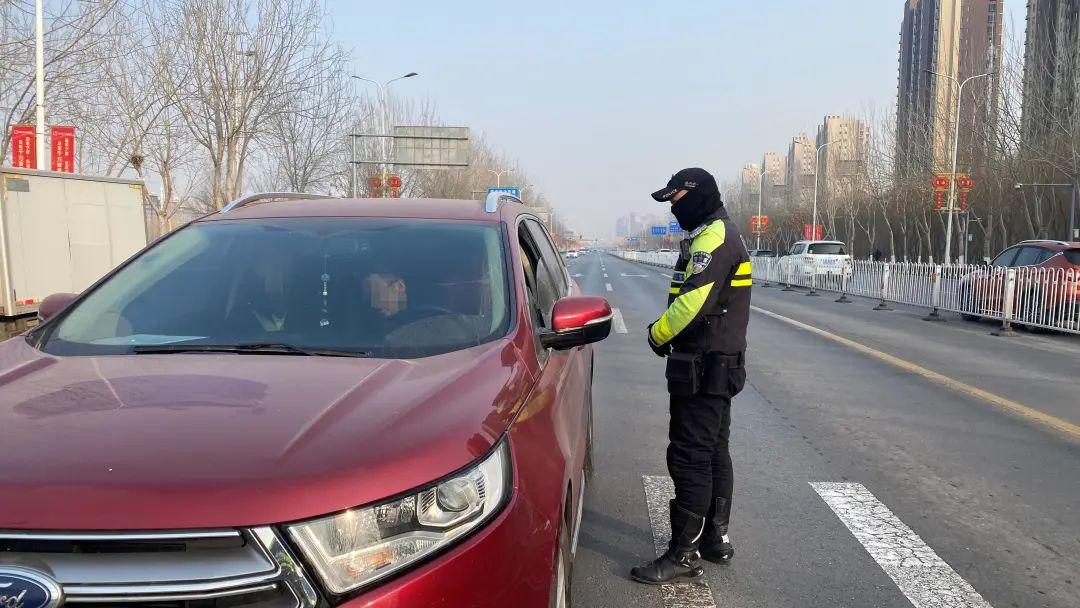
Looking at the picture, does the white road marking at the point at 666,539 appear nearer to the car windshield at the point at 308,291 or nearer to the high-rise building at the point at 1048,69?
the car windshield at the point at 308,291

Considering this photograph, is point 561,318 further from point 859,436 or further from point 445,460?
point 859,436

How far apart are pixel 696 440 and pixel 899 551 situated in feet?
4.43

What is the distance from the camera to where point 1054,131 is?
26375 millimetres

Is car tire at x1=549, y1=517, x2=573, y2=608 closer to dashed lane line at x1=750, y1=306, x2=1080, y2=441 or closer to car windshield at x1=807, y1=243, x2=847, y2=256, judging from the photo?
dashed lane line at x1=750, y1=306, x2=1080, y2=441

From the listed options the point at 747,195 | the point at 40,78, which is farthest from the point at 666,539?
the point at 747,195

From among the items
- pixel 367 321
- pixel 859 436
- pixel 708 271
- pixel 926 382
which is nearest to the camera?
pixel 367 321

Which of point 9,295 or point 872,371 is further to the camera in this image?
point 9,295

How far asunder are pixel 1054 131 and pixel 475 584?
102 feet

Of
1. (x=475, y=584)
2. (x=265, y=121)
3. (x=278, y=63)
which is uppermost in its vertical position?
(x=278, y=63)

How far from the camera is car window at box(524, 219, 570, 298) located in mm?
4098

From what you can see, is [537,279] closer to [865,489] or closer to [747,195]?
[865,489]

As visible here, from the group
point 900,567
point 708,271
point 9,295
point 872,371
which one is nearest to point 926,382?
point 872,371

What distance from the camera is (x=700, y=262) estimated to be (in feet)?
11.1

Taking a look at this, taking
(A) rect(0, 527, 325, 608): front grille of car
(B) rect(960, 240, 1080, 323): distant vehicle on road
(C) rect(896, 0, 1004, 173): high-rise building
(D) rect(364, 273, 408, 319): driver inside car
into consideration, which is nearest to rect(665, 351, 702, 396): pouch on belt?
(D) rect(364, 273, 408, 319): driver inside car
